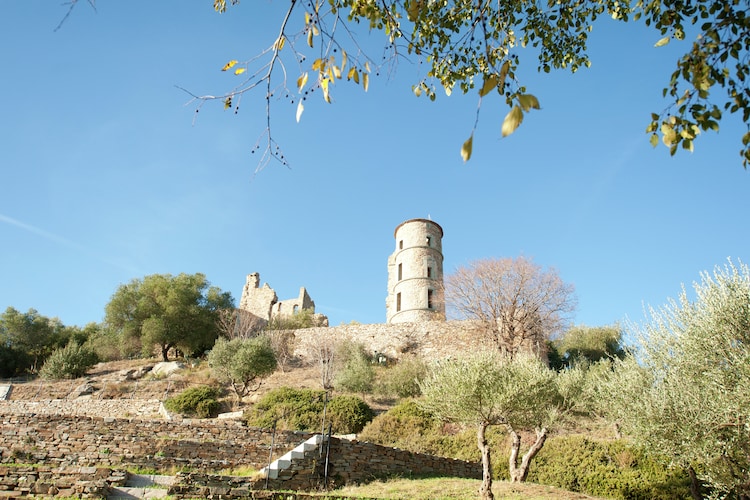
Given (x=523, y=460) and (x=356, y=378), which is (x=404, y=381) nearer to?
(x=356, y=378)

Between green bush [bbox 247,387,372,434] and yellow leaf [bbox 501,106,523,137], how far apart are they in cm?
1613

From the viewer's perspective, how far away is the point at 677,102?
10.9ft

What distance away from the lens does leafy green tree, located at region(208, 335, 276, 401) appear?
22.6 m

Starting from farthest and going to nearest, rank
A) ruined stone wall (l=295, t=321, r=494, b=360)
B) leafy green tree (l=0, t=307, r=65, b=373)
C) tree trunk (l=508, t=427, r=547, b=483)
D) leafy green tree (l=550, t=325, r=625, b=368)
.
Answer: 1. leafy green tree (l=0, t=307, r=65, b=373)
2. leafy green tree (l=550, t=325, r=625, b=368)
3. ruined stone wall (l=295, t=321, r=494, b=360)
4. tree trunk (l=508, t=427, r=547, b=483)

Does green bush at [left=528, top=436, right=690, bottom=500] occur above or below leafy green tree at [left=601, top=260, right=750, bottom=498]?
below

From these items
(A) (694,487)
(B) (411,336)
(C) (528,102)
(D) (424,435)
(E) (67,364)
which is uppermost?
(B) (411,336)

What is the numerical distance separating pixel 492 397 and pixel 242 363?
14.2 meters

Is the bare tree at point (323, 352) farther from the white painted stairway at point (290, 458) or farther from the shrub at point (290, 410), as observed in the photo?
the white painted stairway at point (290, 458)

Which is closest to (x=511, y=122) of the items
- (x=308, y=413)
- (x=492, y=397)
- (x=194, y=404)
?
(x=492, y=397)

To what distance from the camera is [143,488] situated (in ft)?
28.3

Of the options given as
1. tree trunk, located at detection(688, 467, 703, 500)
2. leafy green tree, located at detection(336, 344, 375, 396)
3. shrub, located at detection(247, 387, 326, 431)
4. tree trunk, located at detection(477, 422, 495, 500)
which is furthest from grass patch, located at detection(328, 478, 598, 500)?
leafy green tree, located at detection(336, 344, 375, 396)

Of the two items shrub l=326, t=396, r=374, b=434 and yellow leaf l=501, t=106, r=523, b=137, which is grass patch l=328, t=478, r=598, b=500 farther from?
yellow leaf l=501, t=106, r=523, b=137

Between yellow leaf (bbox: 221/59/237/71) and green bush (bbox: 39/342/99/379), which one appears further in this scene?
green bush (bbox: 39/342/99/379)

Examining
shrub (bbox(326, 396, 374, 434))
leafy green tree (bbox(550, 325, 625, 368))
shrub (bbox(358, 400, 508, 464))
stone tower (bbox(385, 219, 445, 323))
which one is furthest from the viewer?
stone tower (bbox(385, 219, 445, 323))
